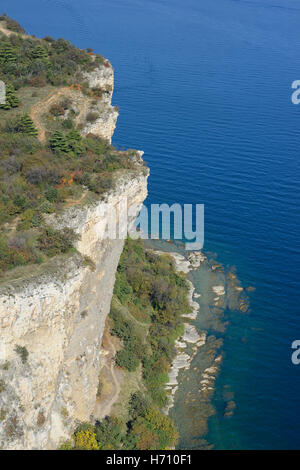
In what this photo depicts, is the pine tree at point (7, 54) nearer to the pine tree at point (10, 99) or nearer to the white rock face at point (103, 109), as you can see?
the pine tree at point (10, 99)

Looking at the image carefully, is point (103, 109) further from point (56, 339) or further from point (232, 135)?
point (232, 135)

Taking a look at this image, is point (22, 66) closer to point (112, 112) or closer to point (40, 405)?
point (112, 112)

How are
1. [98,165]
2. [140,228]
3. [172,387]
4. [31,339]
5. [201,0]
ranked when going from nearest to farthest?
[31,339], [98,165], [172,387], [140,228], [201,0]

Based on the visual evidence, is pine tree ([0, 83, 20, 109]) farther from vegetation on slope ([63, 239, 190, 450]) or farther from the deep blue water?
the deep blue water

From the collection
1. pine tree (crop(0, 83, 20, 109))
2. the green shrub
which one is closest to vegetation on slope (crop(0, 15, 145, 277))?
pine tree (crop(0, 83, 20, 109))

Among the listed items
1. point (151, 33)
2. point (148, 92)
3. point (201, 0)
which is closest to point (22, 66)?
point (148, 92)

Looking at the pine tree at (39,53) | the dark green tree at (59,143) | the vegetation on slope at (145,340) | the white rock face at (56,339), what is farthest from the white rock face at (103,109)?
the vegetation on slope at (145,340)
